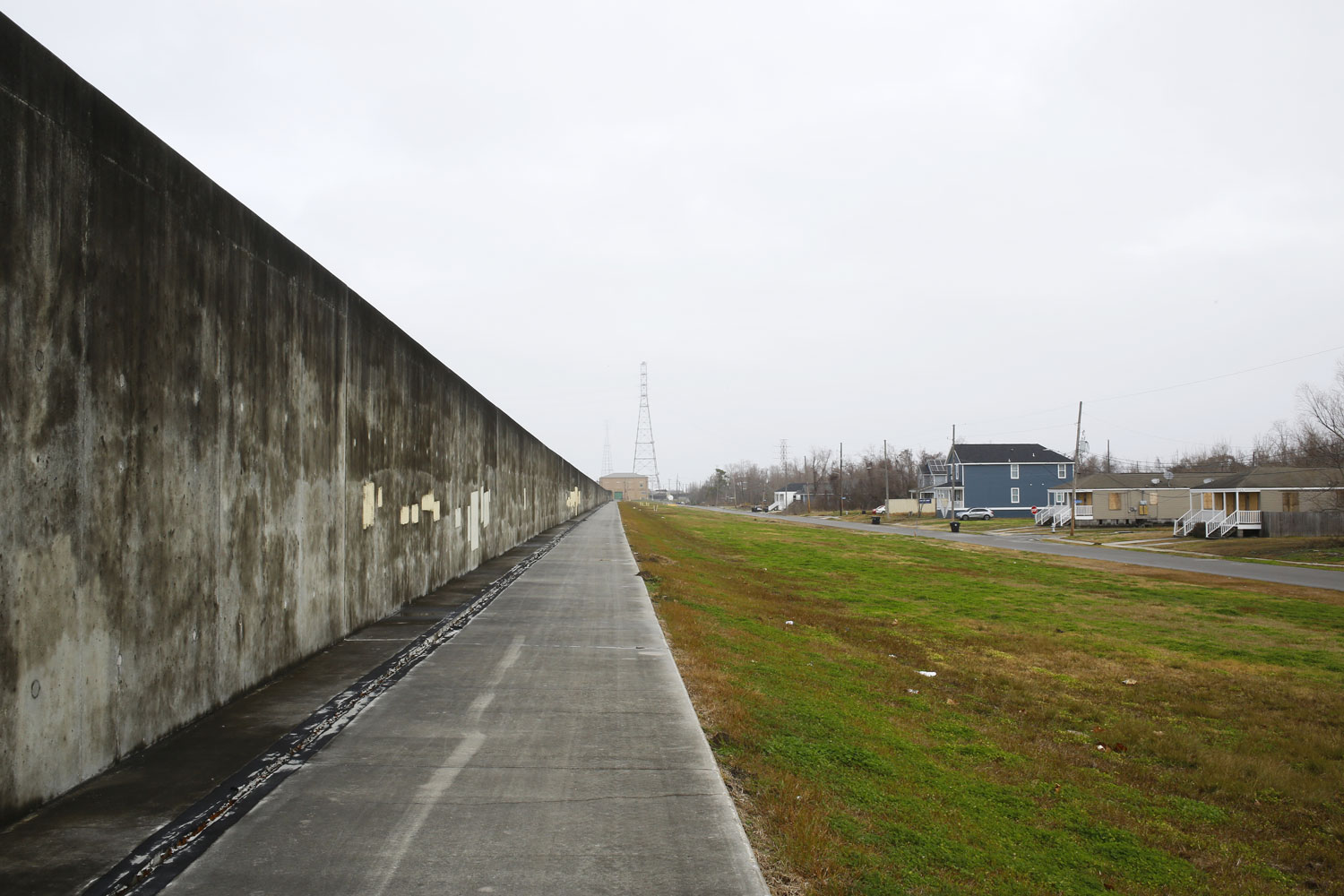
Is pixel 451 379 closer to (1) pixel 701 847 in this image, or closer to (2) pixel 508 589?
(2) pixel 508 589

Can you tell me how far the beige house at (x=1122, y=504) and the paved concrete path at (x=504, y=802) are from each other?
6104 cm

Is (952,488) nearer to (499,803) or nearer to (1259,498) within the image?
(1259,498)

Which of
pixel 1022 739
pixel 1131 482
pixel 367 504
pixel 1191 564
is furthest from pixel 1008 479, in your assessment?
pixel 367 504

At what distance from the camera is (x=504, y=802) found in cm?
452

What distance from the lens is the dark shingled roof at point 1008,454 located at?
85.6m

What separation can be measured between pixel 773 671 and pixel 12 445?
302 inches

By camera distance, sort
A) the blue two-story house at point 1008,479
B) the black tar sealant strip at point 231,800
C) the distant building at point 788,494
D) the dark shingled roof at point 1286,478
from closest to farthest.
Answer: the black tar sealant strip at point 231,800
the dark shingled roof at point 1286,478
the blue two-story house at point 1008,479
the distant building at point 788,494

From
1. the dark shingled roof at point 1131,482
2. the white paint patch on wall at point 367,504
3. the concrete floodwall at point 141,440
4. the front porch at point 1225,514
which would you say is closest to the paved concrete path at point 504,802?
the concrete floodwall at point 141,440

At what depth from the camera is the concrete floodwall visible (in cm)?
411

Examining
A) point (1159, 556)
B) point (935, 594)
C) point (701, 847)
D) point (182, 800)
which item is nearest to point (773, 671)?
point (701, 847)

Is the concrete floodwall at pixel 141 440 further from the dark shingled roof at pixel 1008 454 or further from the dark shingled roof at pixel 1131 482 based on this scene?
the dark shingled roof at pixel 1008 454

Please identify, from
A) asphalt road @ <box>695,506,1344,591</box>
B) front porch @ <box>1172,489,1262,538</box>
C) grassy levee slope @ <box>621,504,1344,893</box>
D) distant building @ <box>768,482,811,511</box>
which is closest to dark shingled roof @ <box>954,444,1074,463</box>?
front porch @ <box>1172,489,1262,538</box>

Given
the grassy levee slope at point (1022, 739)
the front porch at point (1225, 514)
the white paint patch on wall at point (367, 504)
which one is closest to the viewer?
the grassy levee slope at point (1022, 739)

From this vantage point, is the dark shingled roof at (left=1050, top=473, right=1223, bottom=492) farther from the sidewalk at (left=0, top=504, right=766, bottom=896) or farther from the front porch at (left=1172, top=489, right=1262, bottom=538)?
the sidewalk at (left=0, top=504, right=766, bottom=896)
